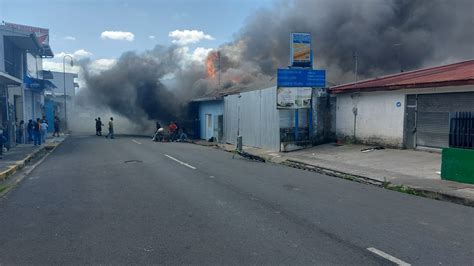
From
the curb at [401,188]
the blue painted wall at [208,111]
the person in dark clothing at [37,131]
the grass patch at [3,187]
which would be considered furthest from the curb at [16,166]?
the blue painted wall at [208,111]

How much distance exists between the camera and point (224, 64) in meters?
38.4

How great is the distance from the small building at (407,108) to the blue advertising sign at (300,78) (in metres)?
0.93

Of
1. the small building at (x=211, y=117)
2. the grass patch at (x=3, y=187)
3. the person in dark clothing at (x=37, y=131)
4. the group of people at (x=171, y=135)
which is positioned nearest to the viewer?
the grass patch at (x=3, y=187)

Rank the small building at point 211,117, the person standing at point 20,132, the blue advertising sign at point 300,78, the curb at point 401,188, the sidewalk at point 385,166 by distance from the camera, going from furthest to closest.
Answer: the small building at point 211,117 → the person standing at point 20,132 → the blue advertising sign at point 300,78 → the sidewalk at point 385,166 → the curb at point 401,188

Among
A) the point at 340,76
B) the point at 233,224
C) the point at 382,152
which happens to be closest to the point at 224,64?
the point at 340,76

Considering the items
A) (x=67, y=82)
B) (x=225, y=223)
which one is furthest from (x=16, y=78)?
(x=67, y=82)

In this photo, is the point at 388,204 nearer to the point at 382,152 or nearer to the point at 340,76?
the point at 382,152

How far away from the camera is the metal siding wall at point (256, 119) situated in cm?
1741

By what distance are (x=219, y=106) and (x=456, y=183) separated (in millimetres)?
17641

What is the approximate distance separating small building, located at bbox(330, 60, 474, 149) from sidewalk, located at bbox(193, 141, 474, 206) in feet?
1.99

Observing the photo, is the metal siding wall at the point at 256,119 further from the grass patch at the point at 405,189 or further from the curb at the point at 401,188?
the grass patch at the point at 405,189

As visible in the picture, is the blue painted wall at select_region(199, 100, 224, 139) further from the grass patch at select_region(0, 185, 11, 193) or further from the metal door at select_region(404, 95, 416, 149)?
the grass patch at select_region(0, 185, 11, 193)

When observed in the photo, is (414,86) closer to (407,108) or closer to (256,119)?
(407,108)

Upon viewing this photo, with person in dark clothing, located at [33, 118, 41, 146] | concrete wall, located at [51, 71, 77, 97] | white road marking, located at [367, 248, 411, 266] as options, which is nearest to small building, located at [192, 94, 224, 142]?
person in dark clothing, located at [33, 118, 41, 146]
